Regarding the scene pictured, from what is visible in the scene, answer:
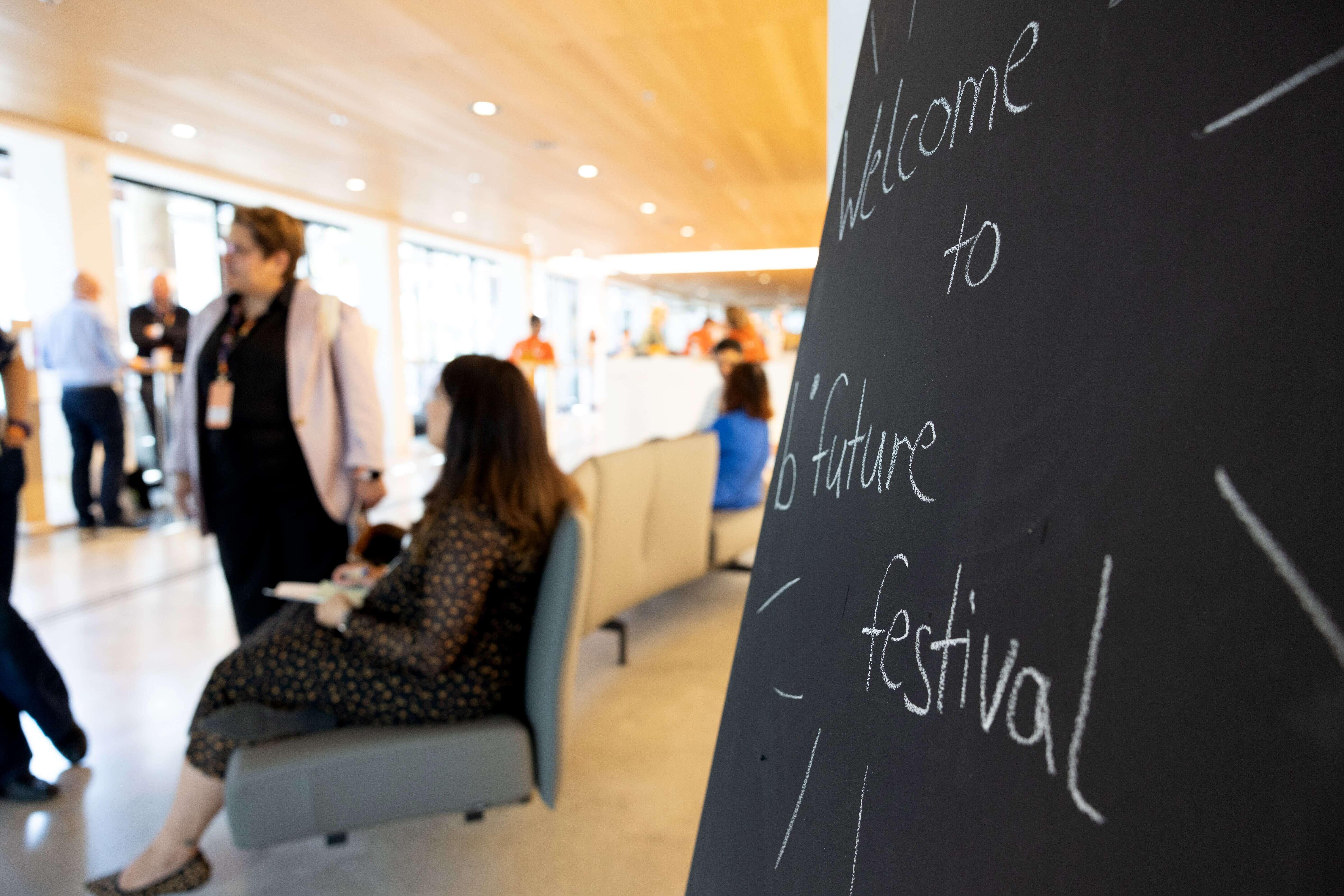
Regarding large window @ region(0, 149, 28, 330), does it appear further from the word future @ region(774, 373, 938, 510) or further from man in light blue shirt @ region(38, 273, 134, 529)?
the word future @ region(774, 373, 938, 510)

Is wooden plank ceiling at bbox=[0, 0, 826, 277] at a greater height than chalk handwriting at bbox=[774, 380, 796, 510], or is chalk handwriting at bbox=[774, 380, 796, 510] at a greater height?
wooden plank ceiling at bbox=[0, 0, 826, 277]

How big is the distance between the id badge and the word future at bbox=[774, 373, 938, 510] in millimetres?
1845

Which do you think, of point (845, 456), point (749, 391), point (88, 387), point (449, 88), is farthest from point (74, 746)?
point (449, 88)

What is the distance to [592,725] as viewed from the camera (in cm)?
248

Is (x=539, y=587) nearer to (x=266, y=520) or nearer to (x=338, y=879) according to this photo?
(x=338, y=879)

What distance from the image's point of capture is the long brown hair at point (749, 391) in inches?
148

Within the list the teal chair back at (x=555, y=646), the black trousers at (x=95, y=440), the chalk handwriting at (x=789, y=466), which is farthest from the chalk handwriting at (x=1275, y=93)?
the black trousers at (x=95, y=440)

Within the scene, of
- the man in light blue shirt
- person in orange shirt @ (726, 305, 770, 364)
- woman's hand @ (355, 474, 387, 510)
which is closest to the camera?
woman's hand @ (355, 474, 387, 510)

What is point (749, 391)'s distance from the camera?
12.4ft

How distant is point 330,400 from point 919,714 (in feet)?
6.65

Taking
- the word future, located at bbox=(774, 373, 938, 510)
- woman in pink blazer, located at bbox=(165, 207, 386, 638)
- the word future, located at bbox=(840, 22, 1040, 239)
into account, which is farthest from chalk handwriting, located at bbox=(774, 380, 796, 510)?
woman in pink blazer, located at bbox=(165, 207, 386, 638)

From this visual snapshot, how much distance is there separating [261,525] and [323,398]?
38 cm

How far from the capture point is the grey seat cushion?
1.55m

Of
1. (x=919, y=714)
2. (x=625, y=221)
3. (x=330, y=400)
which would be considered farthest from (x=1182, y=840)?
(x=625, y=221)
